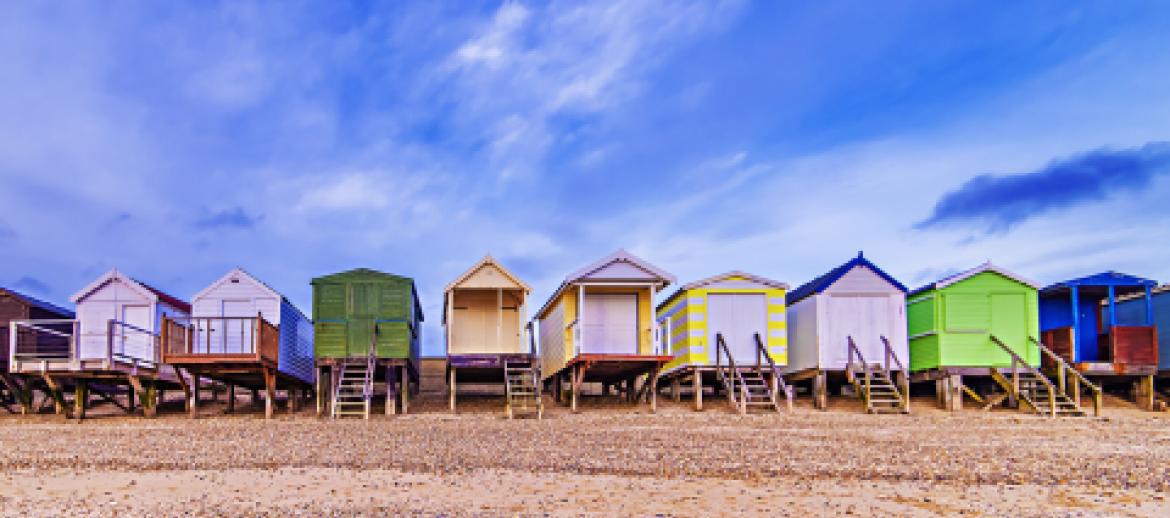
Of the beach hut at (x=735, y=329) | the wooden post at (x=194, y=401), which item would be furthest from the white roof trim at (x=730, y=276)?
the wooden post at (x=194, y=401)

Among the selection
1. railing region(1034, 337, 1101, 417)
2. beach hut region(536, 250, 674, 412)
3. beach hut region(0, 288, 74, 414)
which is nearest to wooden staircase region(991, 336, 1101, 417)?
railing region(1034, 337, 1101, 417)

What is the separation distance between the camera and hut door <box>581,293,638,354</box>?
86.5 ft

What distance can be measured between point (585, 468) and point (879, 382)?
47.7 feet

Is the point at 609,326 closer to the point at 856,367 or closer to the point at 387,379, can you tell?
the point at 387,379

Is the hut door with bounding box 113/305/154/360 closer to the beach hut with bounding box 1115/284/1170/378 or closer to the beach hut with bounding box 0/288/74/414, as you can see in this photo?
the beach hut with bounding box 0/288/74/414

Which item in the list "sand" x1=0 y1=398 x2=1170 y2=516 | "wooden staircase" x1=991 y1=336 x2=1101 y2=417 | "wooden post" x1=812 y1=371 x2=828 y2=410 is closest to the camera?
"sand" x1=0 y1=398 x2=1170 y2=516

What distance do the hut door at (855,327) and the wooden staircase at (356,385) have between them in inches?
458

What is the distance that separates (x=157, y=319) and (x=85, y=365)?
4.30 meters

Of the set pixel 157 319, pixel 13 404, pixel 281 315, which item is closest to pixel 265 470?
pixel 281 315

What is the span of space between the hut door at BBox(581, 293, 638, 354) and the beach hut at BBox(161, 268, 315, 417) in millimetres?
7865

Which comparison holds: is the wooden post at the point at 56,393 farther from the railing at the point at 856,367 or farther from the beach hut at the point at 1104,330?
the beach hut at the point at 1104,330

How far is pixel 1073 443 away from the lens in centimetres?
1941

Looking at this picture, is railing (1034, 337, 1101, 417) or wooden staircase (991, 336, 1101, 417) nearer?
wooden staircase (991, 336, 1101, 417)

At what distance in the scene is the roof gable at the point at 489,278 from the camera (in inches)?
1022
